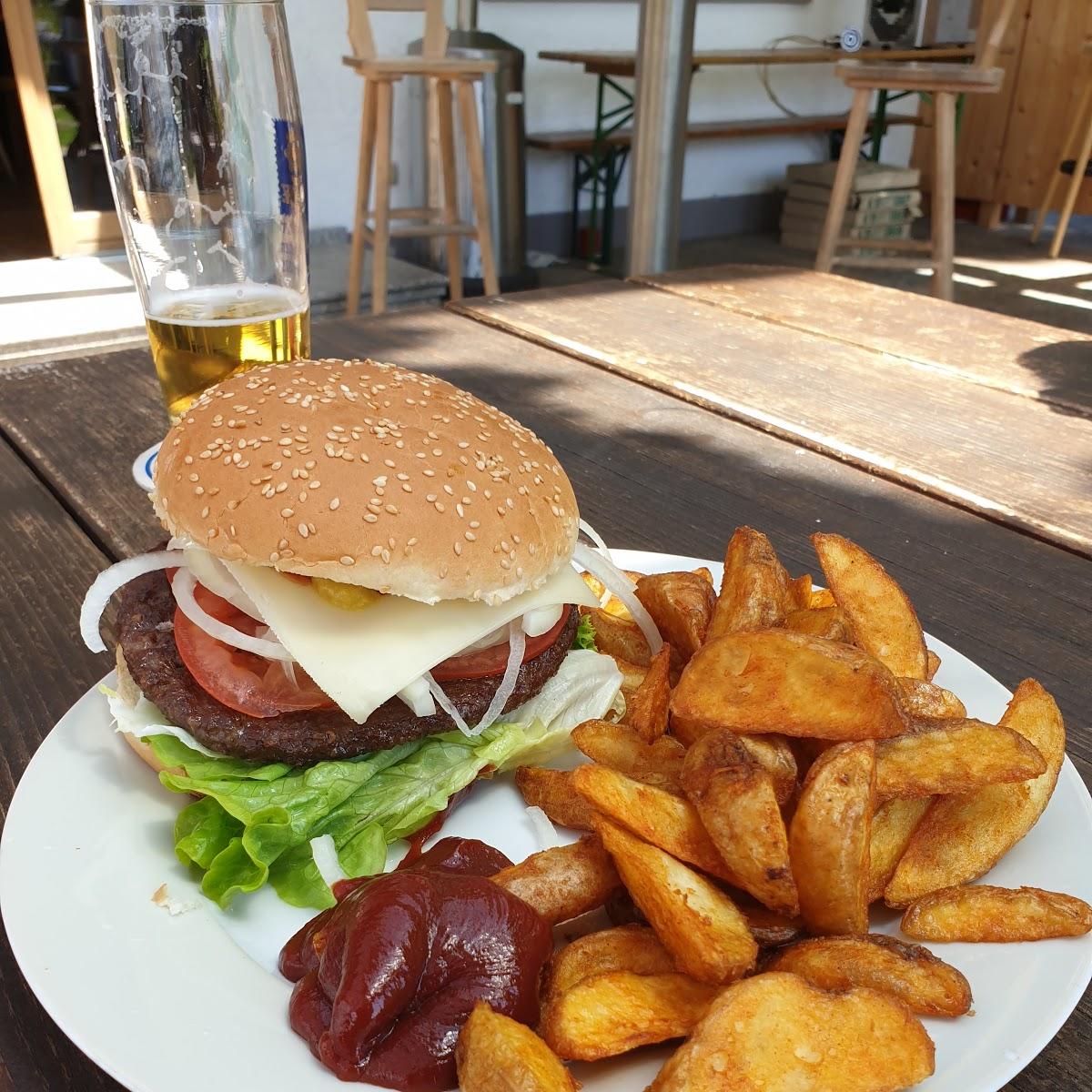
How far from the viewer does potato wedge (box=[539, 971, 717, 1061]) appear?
0.88 meters

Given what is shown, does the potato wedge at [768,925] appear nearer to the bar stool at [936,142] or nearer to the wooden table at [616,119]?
the bar stool at [936,142]

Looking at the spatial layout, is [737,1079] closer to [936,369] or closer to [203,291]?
[203,291]

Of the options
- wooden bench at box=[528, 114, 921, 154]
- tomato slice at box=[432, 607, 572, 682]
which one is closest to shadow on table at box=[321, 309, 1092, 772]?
tomato slice at box=[432, 607, 572, 682]

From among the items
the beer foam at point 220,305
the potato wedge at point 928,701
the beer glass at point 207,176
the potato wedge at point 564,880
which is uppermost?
the beer glass at point 207,176

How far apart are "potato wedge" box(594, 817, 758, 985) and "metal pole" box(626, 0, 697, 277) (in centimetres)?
411

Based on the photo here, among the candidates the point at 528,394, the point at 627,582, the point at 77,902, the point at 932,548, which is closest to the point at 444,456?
the point at 627,582

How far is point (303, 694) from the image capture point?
4.49 ft

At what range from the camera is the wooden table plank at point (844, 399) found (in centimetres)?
209

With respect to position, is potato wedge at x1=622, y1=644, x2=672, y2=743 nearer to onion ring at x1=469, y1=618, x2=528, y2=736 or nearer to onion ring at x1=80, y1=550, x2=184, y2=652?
onion ring at x1=469, y1=618, x2=528, y2=736

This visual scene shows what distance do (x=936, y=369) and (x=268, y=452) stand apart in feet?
6.25

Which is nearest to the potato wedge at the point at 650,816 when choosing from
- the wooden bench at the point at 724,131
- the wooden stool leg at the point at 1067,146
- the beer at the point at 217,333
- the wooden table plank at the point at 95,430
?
the wooden table plank at the point at 95,430

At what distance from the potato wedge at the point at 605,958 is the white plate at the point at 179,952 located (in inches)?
2.9

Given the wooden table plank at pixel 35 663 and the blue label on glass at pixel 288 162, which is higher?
the blue label on glass at pixel 288 162

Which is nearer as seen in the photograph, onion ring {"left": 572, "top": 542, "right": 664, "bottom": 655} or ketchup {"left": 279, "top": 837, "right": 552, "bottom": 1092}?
ketchup {"left": 279, "top": 837, "right": 552, "bottom": 1092}
